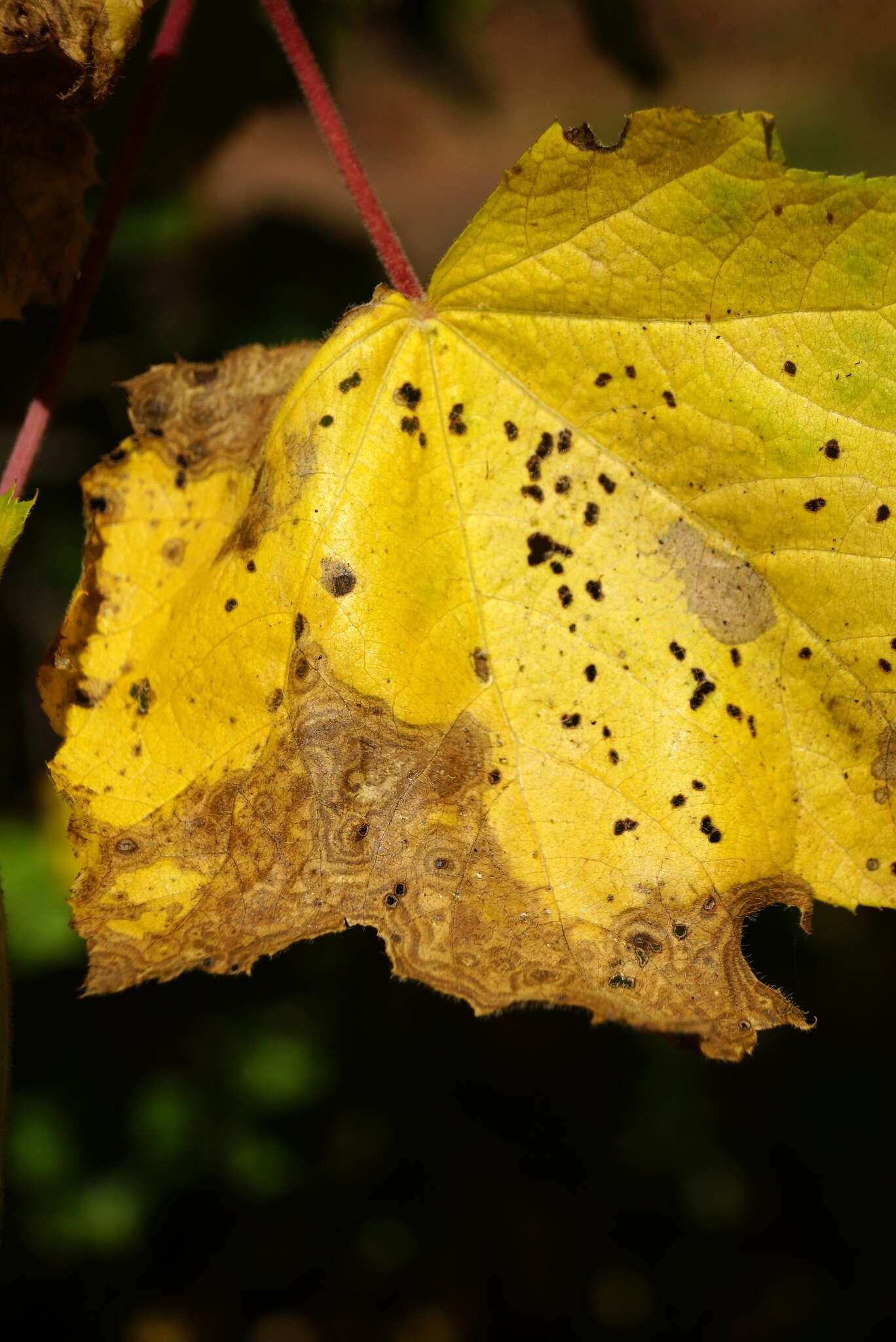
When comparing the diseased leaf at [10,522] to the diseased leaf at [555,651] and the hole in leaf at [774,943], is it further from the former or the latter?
the hole in leaf at [774,943]

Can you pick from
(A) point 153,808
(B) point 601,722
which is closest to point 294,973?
(A) point 153,808

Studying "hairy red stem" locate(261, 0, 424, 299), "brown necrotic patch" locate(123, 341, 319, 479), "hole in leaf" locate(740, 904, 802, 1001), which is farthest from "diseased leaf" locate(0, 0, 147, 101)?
"hole in leaf" locate(740, 904, 802, 1001)

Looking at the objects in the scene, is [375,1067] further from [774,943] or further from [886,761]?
[886,761]

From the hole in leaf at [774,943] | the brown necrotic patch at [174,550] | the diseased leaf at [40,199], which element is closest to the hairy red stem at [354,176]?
the diseased leaf at [40,199]

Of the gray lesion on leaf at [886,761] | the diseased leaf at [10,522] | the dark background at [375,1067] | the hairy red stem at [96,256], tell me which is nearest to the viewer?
the diseased leaf at [10,522]

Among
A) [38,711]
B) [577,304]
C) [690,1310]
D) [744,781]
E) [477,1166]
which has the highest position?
[577,304]

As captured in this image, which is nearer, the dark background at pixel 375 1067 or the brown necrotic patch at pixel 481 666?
the brown necrotic patch at pixel 481 666

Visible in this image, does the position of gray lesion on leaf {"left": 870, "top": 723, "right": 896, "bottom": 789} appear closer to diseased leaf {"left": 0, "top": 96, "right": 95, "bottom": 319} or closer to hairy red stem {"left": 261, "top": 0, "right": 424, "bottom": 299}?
hairy red stem {"left": 261, "top": 0, "right": 424, "bottom": 299}

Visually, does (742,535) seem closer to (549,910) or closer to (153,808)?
(549,910)
